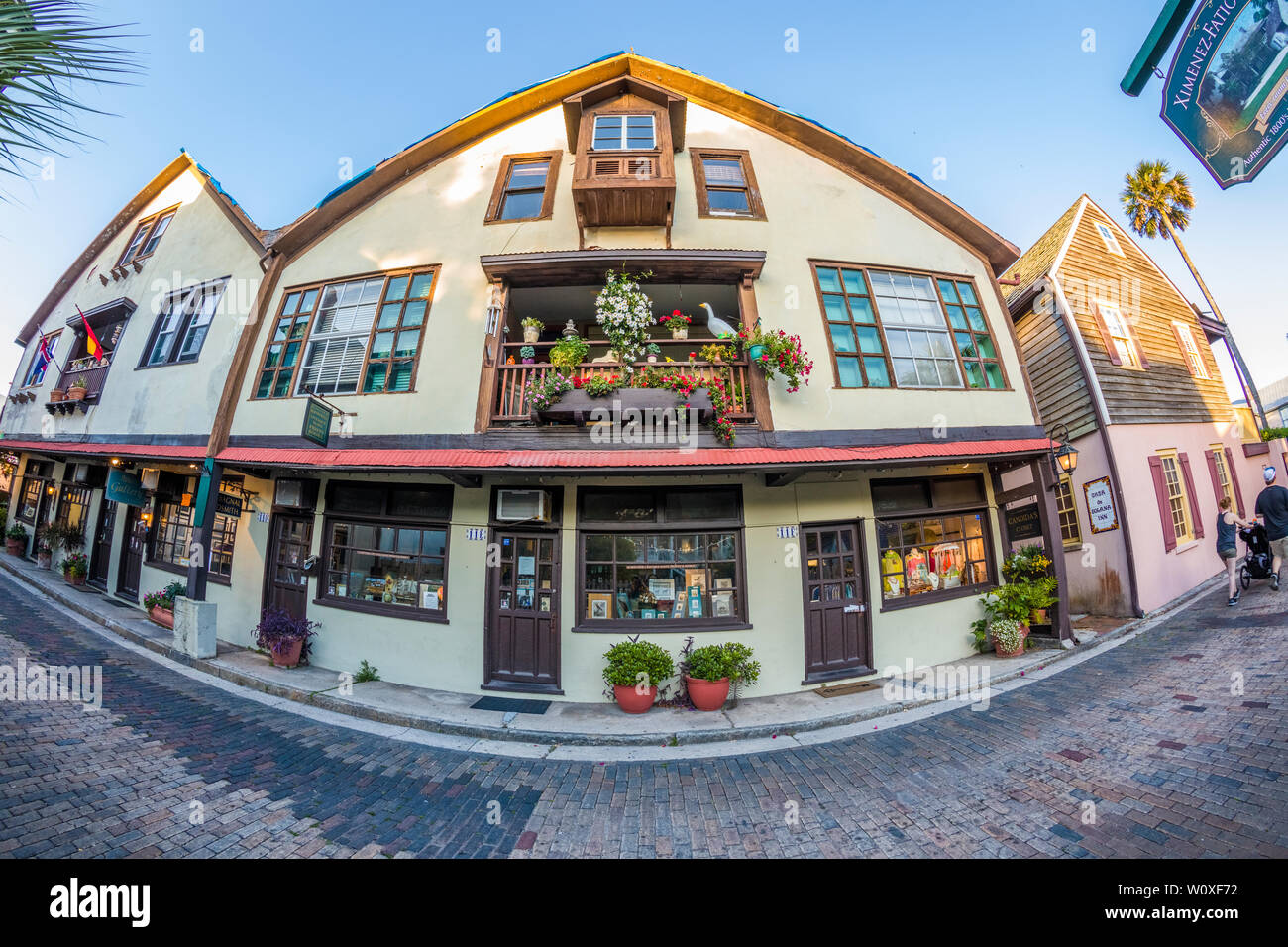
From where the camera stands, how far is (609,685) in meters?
7.39

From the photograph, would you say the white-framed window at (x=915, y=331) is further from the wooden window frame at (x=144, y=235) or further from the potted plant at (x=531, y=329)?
the wooden window frame at (x=144, y=235)

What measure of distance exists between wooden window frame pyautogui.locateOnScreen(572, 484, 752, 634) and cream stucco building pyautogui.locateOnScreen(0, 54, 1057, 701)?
0.05 metres

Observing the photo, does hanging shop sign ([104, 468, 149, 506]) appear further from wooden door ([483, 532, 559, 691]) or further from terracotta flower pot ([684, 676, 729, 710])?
terracotta flower pot ([684, 676, 729, 710])

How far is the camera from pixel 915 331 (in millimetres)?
9188

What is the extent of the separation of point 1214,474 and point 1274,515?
21.9 ft

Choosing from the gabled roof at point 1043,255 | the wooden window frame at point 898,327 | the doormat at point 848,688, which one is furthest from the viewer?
the gabled roof at point 1043,255

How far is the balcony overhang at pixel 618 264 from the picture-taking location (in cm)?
812

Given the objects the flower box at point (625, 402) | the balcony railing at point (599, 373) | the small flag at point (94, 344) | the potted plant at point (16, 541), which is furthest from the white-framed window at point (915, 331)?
the potted plant at point (16, 541)

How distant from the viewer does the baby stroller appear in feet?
30.8

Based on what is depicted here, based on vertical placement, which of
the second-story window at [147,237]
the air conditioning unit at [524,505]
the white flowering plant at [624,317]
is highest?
the second-story window at [147,237]

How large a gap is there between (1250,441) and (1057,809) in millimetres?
20562

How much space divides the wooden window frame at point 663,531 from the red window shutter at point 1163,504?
1142 cm

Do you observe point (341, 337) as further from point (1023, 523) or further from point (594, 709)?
point (1023, 523)

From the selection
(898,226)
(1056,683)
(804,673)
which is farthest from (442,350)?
(1056,683)
